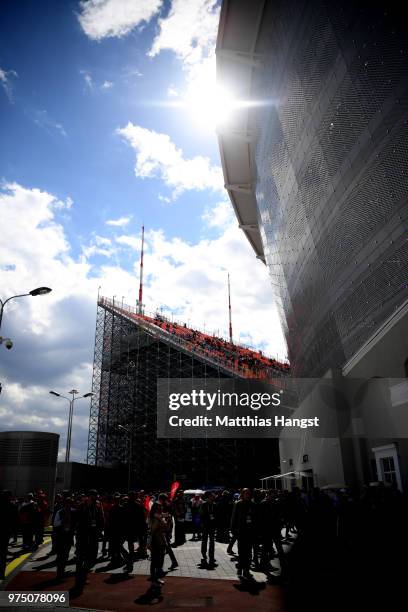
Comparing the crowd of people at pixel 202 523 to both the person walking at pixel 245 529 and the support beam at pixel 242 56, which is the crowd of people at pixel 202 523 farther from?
the support beam at pixel 242 56

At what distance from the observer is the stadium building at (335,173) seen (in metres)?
10.1

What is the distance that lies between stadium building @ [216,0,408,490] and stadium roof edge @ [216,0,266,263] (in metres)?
0.07

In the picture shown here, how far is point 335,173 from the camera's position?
1322 cm

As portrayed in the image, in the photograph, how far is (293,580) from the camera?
7.30 meters

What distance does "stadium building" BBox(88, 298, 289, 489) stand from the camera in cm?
3966

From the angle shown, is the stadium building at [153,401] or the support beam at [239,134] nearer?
the support beam at [239,134]

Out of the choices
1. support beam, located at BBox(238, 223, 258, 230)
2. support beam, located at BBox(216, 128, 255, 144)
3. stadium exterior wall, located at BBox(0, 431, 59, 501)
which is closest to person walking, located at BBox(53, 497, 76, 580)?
stadium exterior wall, located at BBox(0, 431, 59, 501)

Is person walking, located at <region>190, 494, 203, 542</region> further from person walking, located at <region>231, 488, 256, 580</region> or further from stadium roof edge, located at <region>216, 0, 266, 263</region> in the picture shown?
stadium roof edge, located at <region>216, 0, 266, 263</region>

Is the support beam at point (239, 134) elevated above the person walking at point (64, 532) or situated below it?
above

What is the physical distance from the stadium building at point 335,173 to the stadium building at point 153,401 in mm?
18493

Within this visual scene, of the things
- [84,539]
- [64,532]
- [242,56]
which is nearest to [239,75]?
[242,56]

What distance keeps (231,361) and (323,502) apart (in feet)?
94.1

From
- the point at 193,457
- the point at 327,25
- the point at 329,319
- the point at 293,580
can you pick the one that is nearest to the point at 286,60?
the point at 327,25

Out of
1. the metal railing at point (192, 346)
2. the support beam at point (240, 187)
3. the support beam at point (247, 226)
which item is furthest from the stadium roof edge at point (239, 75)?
the metal railing at point (192, 346)
